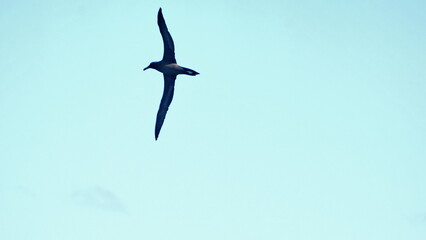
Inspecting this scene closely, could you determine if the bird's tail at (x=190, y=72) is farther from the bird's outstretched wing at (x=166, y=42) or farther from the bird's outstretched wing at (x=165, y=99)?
the bird's outstretched wing at (x=165, y=99)

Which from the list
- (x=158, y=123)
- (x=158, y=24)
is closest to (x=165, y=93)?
(x=158, y=123)

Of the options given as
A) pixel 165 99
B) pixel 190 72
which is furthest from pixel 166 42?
pixel 165 99

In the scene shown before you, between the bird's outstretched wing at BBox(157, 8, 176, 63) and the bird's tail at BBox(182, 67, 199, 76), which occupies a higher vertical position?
the bird's outstretched wing at BBox(157, 8, 176, 63)

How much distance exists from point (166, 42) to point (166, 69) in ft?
7.41

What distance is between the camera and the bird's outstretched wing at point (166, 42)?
45.6m

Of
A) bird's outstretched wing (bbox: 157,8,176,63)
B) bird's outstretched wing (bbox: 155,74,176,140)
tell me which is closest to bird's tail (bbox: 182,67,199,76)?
bird's outstretched wing (bbox: 157,8,176,63)

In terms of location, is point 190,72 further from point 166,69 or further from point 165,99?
point 165,99

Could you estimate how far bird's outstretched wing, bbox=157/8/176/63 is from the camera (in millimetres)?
45594

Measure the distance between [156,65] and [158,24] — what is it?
325 centimetres

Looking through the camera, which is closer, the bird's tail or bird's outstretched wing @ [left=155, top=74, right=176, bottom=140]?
the bird's tail

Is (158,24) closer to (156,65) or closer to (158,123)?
(156,65)

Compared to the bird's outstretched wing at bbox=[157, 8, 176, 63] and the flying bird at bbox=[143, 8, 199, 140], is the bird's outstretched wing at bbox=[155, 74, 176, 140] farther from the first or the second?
the bird's outstretched wing at bbox=[157, 8, 176, 63]

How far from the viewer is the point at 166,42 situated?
46.2m

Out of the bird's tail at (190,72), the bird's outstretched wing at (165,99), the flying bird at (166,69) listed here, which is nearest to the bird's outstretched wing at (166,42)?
the flying bird at (166,69)
